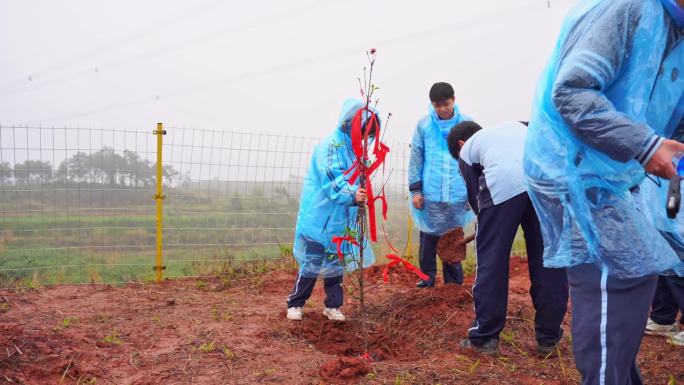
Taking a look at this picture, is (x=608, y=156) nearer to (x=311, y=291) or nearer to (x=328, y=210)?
(x=328, y=210)

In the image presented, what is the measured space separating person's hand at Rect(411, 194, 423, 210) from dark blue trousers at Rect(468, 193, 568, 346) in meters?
1.82

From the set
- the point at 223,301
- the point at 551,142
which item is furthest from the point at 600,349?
the point at 223,301

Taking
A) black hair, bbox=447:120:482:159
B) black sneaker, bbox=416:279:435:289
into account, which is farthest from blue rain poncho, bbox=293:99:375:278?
black sneaker, bbox=416:279:435:289

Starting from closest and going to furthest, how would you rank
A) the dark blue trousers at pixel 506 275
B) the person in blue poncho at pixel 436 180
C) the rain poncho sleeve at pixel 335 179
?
the dark blue trousers at pixel 506 275 → the rain poncho sleeve at pixel 335 179 → the person in blue poncho at pixel 436 180

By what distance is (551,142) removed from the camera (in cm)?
184

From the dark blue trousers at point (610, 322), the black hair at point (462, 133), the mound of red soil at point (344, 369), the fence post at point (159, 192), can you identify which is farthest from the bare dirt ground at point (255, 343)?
the black hair at point (462, 133)

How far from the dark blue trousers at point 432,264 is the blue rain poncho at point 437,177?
0.10 metres

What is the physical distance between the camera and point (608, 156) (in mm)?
1701

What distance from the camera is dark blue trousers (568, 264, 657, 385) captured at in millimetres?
1744

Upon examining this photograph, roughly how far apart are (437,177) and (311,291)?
1492 mm

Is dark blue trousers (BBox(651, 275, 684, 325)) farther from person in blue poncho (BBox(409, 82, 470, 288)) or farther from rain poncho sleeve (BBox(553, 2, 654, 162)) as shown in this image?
rain poncho sleeve (BBox(553, 2, 654, 162))

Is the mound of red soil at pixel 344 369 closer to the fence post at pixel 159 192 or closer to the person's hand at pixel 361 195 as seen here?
the person's hand at pixel 361 195

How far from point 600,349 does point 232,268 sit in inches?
189

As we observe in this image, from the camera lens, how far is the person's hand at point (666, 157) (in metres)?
1.58
